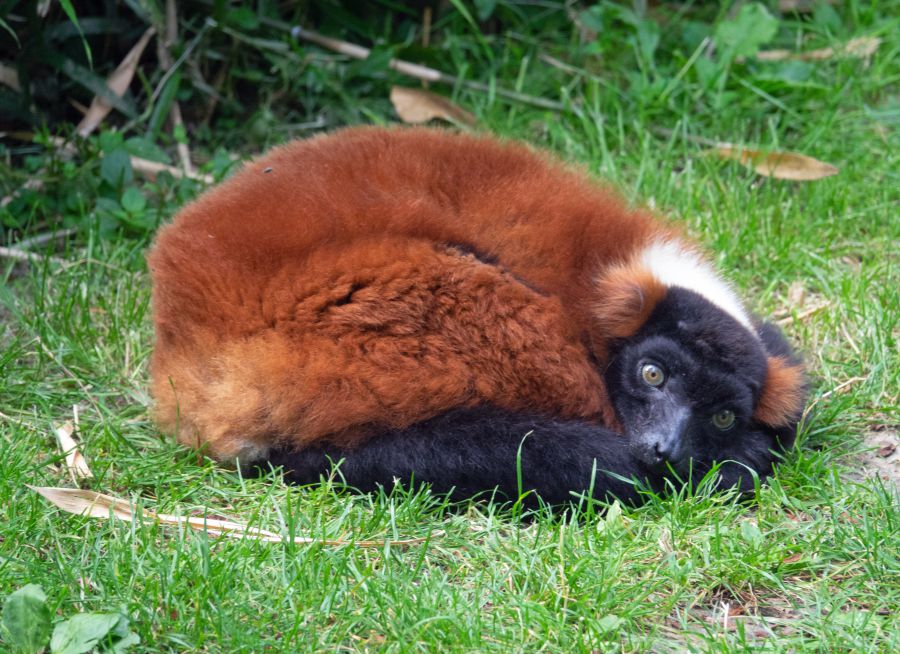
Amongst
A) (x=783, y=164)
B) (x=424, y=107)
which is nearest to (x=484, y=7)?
(x=424, y=107)

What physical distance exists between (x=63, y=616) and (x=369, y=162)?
5.75 feet

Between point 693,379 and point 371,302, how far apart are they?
1073 mm

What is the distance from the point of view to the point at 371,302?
3.10m

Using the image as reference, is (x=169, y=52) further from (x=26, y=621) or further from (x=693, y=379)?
(x=26, y=621)

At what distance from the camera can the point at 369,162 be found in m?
3.49

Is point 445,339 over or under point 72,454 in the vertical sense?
over

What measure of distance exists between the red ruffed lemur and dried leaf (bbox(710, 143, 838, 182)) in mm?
1566

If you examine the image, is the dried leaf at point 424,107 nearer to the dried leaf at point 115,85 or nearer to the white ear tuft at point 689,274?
the dried leaf at point 115,85

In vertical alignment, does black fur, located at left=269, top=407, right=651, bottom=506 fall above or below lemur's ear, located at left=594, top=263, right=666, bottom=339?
below

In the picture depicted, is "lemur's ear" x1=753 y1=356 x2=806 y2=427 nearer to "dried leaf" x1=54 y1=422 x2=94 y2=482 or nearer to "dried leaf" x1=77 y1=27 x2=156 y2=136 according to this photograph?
"dried leaf" x1=54 y1=422 x2=94 y2=482

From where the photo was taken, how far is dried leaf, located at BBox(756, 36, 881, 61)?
5.54m

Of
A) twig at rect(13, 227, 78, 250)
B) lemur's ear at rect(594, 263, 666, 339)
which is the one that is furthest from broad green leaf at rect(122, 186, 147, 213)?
lemur's ear at rect(594, 263, 666, 339)

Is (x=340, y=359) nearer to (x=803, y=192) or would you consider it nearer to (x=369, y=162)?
(x=369, y=162)

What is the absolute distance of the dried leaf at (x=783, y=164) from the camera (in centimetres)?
486
